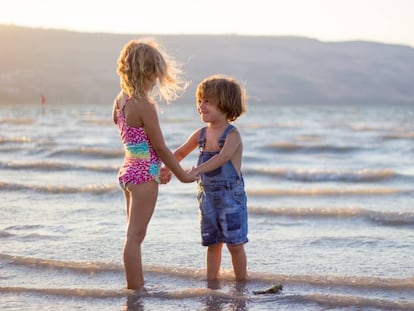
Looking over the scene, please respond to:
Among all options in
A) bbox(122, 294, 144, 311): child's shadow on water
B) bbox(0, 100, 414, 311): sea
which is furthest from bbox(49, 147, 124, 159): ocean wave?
bbox(122, 294, 144, 311): child's shadow on water

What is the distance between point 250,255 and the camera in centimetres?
576

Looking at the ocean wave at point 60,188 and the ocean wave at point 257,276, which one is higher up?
the ocean wave at point 60,188

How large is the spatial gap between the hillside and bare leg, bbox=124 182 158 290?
67024 mm

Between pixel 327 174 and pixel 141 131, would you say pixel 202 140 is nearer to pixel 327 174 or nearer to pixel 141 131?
pixel 141 131

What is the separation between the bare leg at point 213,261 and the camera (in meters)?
4.98

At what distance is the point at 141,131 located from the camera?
4547mm

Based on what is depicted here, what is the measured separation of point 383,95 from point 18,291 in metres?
93.6

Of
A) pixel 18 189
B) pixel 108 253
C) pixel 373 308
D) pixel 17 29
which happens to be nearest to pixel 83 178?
pixel 18 189

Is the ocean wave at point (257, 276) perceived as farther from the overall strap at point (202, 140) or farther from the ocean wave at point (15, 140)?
the ocean wave at point (15, 140)

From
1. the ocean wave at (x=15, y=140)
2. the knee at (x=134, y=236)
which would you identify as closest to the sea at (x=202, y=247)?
the knee at (x=134, y=236)

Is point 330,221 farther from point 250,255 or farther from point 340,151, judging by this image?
point 340,151

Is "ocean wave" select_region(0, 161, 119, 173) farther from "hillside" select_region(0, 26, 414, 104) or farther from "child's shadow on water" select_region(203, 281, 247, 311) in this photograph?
"hillside" select_region(0, 26, 414, 104)

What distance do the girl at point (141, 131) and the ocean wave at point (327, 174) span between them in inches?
249

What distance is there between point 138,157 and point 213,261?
905 millimetres
